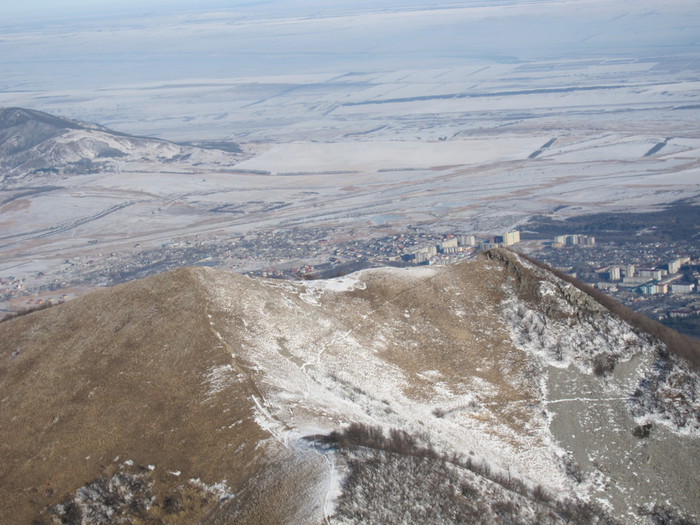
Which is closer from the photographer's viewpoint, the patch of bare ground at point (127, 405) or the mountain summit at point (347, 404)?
the mountain summit at point (347, 404)

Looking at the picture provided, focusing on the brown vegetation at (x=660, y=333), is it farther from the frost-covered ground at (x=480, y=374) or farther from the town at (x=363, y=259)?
the town at (x=363, y=259)

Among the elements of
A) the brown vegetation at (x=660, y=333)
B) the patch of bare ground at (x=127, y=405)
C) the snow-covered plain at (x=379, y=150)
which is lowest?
the snow-covered plain at (x=379, y=150)

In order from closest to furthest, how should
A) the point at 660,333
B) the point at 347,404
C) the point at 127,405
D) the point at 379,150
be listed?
the point at 127,405
the point at 347,404
the point at 660,333
the point at 379,150

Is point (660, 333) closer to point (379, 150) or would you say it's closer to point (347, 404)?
point (347, 404)

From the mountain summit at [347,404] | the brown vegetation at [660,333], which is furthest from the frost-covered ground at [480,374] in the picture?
the brown vegetation at [660,333]

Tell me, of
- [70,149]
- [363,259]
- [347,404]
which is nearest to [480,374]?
[347,404]

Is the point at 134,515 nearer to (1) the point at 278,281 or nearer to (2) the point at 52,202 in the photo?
(1) the point at 278,281

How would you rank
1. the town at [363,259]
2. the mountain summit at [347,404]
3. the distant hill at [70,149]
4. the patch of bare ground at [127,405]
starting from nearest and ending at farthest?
the mountain summit at [347,404] < the patch of bare ground at [127,405] < the town at [363,259] < the distant hill at [70,149]
